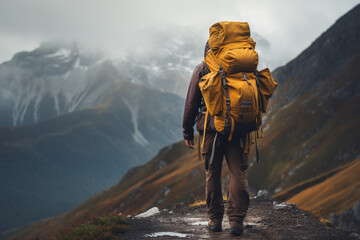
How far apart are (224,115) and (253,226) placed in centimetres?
341

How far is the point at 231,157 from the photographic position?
7.28 m

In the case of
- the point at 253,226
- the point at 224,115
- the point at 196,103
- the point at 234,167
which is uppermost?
the point at 196,103

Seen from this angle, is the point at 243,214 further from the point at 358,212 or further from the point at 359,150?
the point at 359,150

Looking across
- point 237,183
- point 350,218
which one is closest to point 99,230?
point 237,183

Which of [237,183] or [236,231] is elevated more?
[237,183]

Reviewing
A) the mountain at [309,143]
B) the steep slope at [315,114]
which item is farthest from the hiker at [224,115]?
the steep slope at [315,114]

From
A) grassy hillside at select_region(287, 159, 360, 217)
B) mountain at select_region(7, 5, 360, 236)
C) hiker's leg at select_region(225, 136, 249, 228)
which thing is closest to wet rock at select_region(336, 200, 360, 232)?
grassy hillside at select_region(287, 159, 360, 217)

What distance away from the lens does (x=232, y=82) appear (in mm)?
6609

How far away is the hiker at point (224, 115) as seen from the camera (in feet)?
21.8

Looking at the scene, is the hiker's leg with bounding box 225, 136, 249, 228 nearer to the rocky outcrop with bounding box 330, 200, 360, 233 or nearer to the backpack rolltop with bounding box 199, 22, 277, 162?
the backpack rolltop with bounding box 199, 22, 277, 162

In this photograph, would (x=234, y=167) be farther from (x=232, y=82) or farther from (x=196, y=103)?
(x=232, y=82)

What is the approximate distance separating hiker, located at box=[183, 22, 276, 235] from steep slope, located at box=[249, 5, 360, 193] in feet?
273

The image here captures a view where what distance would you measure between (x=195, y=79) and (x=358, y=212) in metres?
44.7

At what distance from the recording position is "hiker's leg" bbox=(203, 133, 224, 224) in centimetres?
724
